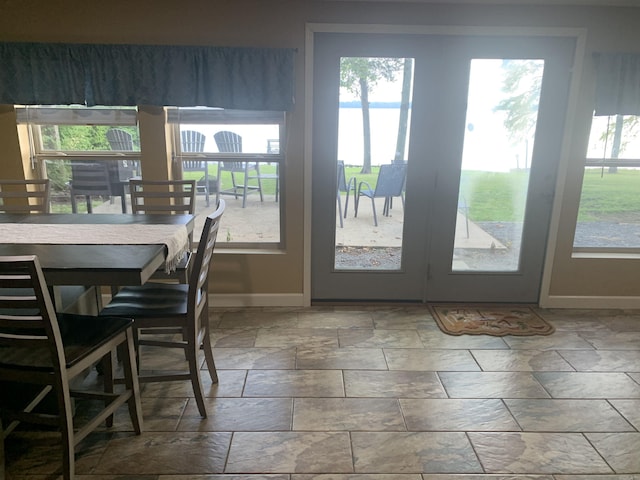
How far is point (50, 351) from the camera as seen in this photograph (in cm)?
159

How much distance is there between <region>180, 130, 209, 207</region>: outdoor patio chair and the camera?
3309 millimetres

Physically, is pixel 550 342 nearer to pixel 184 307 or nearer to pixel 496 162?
pixel 496 162

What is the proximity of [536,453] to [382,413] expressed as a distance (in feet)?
2.27

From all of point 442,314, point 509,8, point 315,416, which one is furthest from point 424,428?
point 509,8

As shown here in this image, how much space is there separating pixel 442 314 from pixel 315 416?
1551mm

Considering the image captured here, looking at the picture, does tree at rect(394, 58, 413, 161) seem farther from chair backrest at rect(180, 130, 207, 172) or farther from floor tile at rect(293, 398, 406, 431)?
floor tile at rect(293, 398, 406, 431)

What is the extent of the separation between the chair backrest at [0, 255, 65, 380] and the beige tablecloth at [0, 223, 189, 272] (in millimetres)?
534

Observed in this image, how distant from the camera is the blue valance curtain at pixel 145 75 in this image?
2916mm

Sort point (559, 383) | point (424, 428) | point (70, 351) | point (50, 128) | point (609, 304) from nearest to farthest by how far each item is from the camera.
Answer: point (70, 351), point (424, 428), point (559, 383), point (50, 128), point (609, 304)

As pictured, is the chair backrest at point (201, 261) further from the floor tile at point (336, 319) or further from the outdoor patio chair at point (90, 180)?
the outdoor patio chair at point (90, 180)

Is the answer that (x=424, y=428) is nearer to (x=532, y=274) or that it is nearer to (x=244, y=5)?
(x=532, y=274)

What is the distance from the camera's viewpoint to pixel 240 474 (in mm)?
1799

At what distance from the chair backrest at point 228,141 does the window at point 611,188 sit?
8.63ft

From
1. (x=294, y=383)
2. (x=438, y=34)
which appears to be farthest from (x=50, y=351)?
(x=438, y=34)
